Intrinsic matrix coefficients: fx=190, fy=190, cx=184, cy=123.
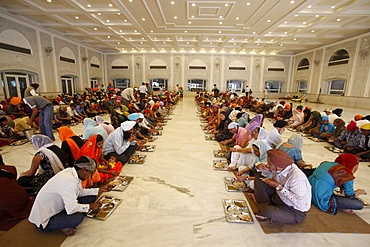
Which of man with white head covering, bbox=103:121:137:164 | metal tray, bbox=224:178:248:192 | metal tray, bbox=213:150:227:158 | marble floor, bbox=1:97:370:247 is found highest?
man with white head covering, bbox=103:121:137:164

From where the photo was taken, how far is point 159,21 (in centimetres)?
1090

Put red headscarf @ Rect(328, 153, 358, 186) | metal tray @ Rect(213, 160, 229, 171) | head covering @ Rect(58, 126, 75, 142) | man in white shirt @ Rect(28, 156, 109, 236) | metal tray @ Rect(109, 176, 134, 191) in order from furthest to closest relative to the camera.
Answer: metal tray @ Rect(213, 160, 229, 171) → head covering @ Rect(58, 126, 75, 142) → metal tray @ Rect(109, 176, 134, 191) → red headscarf @ Rect(328, 153, 358, 186) → man in white shirt @ Rect(28, 156, 109, 236)

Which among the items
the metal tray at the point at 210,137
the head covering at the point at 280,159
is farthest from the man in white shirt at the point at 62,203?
the metal tray at the point at 210,137

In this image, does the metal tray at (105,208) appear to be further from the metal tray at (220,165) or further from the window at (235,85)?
the window at (235,85)

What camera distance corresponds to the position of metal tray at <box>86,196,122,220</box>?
2230mm

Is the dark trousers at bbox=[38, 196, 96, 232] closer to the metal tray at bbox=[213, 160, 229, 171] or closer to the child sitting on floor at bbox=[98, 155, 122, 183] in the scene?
the child sitting on floor at bbox=[98, 155, 122, 183]

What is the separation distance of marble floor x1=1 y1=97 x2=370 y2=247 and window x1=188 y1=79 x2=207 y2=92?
1758 centimetres

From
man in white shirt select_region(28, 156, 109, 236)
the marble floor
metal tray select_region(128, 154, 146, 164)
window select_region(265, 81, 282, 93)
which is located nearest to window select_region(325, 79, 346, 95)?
window select_region(265, 81, 282, 93)

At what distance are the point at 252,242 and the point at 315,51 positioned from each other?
1967 centimetres

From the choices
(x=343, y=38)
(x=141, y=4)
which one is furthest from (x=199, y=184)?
(x=343, y=38)

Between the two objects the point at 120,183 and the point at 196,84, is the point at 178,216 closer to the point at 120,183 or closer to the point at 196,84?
the point at 120,183

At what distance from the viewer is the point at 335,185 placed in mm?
2285

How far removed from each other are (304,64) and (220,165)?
1945cm

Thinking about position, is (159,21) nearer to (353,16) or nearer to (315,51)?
(353,16)
